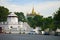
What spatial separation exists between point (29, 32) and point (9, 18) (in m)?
7.40

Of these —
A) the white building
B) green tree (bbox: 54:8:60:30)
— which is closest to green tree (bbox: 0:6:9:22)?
the white building

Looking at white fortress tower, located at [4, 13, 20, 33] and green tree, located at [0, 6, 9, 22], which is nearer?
white fortress tower, located at [4, 13, 20, 33]

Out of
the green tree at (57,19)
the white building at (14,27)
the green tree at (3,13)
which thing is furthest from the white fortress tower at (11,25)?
the green tree at (57,19)

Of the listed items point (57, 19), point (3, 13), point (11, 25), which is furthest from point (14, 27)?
point (57, 19)

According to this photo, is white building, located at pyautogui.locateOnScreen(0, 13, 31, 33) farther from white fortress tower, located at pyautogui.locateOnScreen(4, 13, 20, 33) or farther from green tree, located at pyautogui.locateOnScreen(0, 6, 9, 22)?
green tree, located at pyautogui.locateOnScreen(0, 6, 9, 22)

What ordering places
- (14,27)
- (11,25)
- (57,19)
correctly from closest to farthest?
(57,19) < (14,27) < (11,25)

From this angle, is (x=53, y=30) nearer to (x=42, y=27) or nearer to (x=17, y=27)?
(x=42, y=27)

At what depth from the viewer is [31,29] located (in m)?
57.0

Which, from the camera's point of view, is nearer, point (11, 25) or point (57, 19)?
point (57, 19)

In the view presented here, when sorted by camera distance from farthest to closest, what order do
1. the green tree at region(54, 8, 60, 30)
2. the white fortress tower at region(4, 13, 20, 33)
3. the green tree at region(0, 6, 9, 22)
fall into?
the green tree at region(0, 6, 9, 22)
the white fortress tower at region(4, 13, 20, 33)
the green tree at region(54, 8, 60, 30)

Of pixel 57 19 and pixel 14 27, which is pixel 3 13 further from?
pixel 57 19

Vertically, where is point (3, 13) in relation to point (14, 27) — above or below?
above

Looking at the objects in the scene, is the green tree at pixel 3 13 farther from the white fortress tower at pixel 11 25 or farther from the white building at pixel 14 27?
the white building at pixel 14 27

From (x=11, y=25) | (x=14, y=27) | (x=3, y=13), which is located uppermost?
(x=3, y=13)
